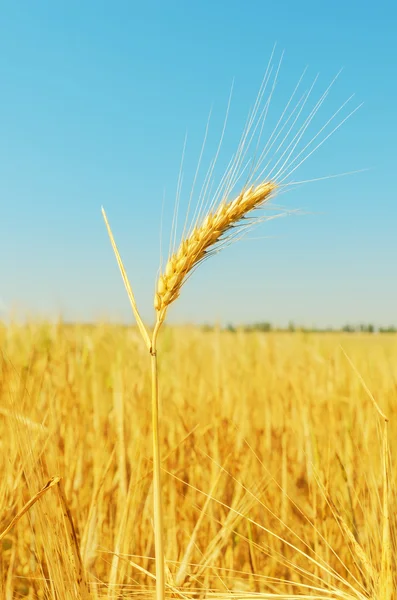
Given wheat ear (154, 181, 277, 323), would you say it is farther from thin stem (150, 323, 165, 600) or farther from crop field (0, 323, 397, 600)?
crop field (0, 323, 397, 600)

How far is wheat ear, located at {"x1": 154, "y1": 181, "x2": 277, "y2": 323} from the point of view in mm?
945

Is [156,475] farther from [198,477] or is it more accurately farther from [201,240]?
[198,477]

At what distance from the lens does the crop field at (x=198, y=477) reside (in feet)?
3.71

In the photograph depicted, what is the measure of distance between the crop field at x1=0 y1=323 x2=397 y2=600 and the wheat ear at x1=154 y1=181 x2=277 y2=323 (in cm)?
34

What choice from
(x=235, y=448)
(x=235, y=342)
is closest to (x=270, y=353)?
(x=235, y=342)

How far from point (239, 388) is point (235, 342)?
162 centimetres

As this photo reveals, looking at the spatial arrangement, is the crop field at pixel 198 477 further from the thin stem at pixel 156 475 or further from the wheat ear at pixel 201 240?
the wheat ear at pixel 201 240

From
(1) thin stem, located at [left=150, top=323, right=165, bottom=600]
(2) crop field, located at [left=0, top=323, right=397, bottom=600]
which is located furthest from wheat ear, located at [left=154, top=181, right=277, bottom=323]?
(2) crop field, located at [left=0, top=323, right=397, bottom=600]

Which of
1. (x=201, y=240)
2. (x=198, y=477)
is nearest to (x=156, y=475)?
(x=201, y=240)

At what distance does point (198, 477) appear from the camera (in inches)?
87.8

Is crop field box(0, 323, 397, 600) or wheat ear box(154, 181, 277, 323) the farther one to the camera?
crop field box(0, 323, 397, 600)

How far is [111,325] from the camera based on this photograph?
4.51 m

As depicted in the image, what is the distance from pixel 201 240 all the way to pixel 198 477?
1429 mm

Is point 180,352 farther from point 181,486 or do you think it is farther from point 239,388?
point 181,486
